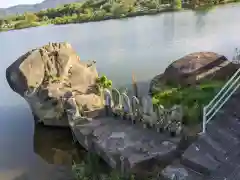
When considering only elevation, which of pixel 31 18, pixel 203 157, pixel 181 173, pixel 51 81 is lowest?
pixel 31 18

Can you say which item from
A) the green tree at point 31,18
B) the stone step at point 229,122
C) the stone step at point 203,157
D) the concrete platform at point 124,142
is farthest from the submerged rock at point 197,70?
the green tree at point 31,18

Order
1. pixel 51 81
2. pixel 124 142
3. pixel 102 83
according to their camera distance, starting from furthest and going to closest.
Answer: pixel 102 83, pixel 51 81, pixel 124 142

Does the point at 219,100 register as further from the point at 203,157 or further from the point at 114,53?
the point at 114,53

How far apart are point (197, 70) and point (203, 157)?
8.46m

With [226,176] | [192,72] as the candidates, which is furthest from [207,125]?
[192,72]

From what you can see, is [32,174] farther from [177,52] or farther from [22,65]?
[177,52]

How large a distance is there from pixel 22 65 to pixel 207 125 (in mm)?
9968

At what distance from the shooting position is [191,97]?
11.5 meters

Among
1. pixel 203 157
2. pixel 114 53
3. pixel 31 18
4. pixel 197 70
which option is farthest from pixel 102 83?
pixel 31 18

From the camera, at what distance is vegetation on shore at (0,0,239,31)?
138ft

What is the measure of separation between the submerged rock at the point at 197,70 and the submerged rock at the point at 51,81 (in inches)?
125

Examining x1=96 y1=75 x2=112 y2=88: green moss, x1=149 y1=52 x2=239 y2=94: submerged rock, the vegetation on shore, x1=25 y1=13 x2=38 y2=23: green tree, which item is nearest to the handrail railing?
x1=149 y1=52 x2=239 y2=94: submerged rock

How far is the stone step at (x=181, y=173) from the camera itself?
5.32 m

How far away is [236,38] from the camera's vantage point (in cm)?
2220
